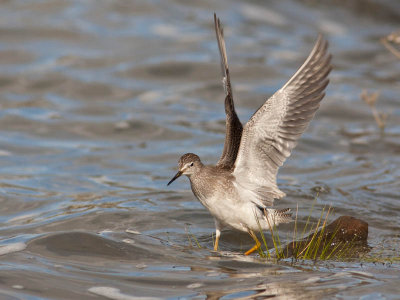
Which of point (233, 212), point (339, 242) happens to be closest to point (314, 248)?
point (339, 242)

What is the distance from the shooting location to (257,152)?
24.0 feet

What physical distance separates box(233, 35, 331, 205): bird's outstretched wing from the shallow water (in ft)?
3.47

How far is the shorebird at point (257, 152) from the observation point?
7.14 m

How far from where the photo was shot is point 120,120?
1320 cm

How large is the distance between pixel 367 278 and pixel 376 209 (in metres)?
3.12

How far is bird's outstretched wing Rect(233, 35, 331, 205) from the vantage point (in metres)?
7.09

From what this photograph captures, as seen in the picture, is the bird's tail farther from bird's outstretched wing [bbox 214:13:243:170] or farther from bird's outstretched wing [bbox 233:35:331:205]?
bird's outstretched wing [bbox 214:13:243:170]

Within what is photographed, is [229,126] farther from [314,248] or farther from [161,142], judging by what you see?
[161,142]

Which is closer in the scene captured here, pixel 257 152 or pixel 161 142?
pixel 257 152

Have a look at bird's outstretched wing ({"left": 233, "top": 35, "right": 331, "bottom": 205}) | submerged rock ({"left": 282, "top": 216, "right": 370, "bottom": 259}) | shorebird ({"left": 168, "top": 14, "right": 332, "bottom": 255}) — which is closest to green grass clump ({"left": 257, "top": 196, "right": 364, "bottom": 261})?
submerged rock ({"left": 282, "top": 216, "right": 370, "bottom": 259})

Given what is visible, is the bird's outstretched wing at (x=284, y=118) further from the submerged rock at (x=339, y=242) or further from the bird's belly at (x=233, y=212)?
the submerged rock at (x=339, y=242)

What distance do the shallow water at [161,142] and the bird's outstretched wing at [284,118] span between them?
106cm

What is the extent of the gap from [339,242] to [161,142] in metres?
5.44

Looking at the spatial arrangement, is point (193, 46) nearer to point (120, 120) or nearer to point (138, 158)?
point (120, 120)
